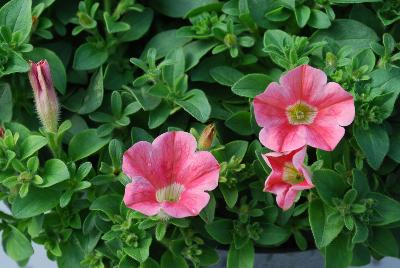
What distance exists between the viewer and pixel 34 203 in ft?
3.91

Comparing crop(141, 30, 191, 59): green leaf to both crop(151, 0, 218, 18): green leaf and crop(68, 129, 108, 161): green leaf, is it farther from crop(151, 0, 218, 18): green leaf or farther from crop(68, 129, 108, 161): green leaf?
crop(68, 129, 108, 161): green leaf

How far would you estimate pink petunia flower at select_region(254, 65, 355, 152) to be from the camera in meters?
1.07

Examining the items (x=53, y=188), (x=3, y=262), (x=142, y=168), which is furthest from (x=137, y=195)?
(x=3, y=262)

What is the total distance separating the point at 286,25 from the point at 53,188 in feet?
1.78

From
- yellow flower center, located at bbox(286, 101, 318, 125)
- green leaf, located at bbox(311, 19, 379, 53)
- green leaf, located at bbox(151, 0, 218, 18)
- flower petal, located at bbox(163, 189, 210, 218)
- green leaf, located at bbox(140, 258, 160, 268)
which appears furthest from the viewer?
green leaf, located at bbox(151, 0, 218, 18)

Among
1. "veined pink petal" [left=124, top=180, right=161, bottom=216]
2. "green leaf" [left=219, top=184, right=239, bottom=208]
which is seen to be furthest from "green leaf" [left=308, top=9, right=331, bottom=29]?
"veined pink petal" [left=124, top=180, right=161, bottom=216]

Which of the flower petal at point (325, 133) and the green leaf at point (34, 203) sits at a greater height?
the flower petal at point (325, 133)

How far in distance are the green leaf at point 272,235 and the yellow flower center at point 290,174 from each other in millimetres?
168

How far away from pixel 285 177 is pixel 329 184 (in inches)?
4.1

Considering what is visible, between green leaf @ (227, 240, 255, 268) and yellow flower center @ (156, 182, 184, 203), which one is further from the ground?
yellow flower center @ (156, 182, 184, 203)

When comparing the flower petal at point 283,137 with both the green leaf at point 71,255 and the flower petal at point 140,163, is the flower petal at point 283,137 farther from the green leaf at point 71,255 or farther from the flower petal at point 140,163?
the green leaf at point 71,255

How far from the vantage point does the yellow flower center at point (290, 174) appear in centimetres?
108

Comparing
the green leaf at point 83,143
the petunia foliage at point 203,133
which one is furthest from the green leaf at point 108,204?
the green leaf at point 83,143

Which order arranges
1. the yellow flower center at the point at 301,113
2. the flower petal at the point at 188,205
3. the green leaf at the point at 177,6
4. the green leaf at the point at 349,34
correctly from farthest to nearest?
1. the green leaf at the point at 177,6
2. the green leaf at the point at 349,34
3. the yellow flower center at the point at 301,113
4. the flower petal at the point at 188,205
